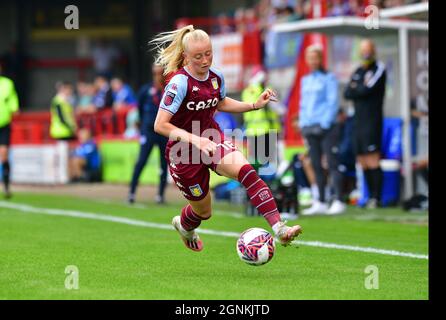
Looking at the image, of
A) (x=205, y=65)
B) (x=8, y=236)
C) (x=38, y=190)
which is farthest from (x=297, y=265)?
(x=38, y=190)

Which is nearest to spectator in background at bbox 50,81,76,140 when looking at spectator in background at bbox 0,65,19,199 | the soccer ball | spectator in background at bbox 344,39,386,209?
spectator in background at bbox 0,65,19,199

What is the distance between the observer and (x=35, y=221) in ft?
45.1

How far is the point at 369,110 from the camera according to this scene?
15.8 m

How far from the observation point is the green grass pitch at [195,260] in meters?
7.64

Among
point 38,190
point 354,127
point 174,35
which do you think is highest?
point 174,35

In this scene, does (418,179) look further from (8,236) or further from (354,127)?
(8,236)

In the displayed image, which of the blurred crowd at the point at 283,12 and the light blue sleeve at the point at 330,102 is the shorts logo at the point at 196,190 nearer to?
the light blue sleeve at the point at 330,102

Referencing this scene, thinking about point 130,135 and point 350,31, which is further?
point 130,135

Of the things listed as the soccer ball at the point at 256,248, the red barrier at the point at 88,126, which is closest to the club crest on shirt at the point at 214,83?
the soccer ball at the point at 256,248

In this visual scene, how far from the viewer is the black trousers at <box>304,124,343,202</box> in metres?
15.3

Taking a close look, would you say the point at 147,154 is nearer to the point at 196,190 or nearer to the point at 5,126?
the point at 5,126

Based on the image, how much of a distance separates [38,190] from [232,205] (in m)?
5.87

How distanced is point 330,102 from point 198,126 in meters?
6.68

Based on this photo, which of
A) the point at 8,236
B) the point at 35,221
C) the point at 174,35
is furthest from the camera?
the point at 35,221
